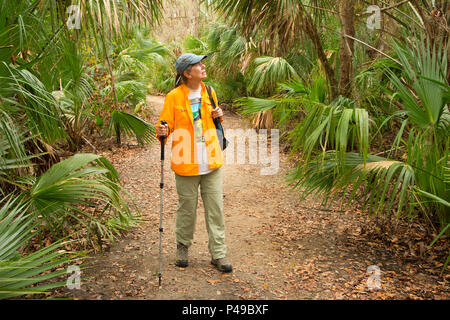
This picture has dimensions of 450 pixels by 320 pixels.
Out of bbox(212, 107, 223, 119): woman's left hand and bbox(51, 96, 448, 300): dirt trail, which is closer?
bbox(51, 96, 448, 300): dirt trail

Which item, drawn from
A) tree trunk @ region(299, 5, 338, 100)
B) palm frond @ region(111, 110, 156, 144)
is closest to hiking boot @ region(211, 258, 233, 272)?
tree trunk @ region(299, 5, 338, 100)

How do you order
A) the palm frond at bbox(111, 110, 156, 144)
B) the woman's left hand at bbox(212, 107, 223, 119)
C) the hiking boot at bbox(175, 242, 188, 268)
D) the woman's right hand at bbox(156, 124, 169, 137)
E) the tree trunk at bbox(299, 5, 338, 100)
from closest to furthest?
the woman's right hand at bbox(156, 124, 169, 137)
the woman's left hand at bbox(212, 107, 223, 119)
the hiking boot at bbox(175, 242, 188, 268)
the tree trunk at bbox(299, 5, 338, 100)
the palm frond at bbox(111, 110, 156, 144)

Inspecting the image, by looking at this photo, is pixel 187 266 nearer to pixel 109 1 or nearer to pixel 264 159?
pixel 109 1

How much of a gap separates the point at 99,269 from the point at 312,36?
4484 millimetres

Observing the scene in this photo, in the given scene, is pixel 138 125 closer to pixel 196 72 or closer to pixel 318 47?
pixel 318 47

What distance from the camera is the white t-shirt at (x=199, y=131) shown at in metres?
3.73

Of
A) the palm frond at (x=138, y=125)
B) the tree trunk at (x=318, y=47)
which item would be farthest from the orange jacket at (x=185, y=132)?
the palm frond at (x=138, y=125)

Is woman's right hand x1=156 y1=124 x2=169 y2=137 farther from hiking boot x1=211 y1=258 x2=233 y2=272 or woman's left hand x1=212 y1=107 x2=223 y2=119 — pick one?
hiking boot x1=211 y1=258 x2=233 y2=272

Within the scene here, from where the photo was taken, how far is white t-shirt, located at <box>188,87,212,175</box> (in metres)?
3.73

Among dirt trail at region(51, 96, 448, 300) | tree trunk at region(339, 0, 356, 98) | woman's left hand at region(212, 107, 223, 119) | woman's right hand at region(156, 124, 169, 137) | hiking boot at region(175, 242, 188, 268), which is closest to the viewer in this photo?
dirt trail at region(51, 96, 448, 300)

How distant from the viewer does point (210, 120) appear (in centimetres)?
382

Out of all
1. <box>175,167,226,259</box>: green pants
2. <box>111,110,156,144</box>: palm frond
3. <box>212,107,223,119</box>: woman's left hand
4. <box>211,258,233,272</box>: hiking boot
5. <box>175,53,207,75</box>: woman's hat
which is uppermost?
<box>175,53,207,75</box>: woman's hat

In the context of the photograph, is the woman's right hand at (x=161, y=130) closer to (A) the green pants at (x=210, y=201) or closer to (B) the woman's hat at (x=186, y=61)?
(A) the green pants at (x=210, y=201)
